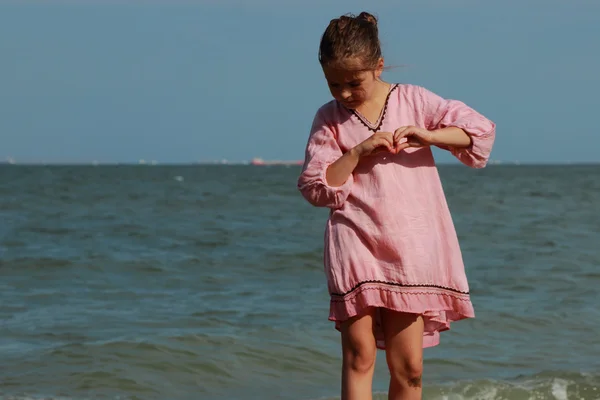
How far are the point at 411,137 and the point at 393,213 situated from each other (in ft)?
0.86

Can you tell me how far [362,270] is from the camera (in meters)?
3.08

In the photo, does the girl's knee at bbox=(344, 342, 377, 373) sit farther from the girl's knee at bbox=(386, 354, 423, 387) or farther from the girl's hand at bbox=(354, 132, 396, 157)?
the girl's hand at bbox=(354, 132, 396, 157)

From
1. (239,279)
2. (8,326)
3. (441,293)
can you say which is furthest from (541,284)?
(441,293)

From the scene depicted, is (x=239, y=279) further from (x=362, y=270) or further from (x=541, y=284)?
(x=362, y=270)

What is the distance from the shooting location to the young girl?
10.0 ft

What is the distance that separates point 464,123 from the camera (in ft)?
10.2

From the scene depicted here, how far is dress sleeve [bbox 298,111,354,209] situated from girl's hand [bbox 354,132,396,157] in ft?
0.37

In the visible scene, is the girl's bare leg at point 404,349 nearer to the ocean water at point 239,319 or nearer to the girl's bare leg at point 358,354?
the girl's bare leg at point 358,354

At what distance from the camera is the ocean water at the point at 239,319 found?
222 inches

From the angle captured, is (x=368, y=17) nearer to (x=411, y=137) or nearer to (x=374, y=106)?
(x=374, y=106)

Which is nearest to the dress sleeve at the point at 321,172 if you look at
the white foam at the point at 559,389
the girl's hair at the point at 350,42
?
the girl's hair at the point at 350,42

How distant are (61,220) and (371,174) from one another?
558 inches

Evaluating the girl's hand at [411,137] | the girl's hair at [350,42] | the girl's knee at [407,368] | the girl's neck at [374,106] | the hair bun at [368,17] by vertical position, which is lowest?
the girl's knee at [407,368]

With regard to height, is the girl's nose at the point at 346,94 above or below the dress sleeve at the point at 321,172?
above
